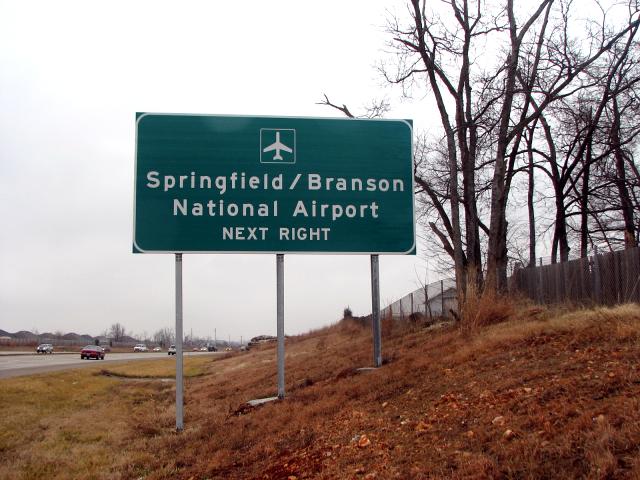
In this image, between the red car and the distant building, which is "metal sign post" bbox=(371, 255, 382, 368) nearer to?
the distant building

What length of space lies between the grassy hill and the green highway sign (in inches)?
98.4

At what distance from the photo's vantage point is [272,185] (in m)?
11.0

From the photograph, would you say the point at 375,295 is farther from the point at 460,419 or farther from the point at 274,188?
the point at 460,419

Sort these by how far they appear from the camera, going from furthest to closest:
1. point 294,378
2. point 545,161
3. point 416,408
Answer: point 545,161
point 294,378
point 416,408

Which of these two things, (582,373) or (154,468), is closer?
(582,373)

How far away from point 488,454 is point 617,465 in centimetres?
102

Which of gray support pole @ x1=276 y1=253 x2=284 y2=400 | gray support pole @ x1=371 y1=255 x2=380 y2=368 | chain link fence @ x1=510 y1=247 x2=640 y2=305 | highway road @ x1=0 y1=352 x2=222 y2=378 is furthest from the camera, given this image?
highway road @ x1=0 y1=352 x2=222 y2=378

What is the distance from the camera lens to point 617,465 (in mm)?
4012

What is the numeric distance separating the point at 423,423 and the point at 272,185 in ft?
19.1

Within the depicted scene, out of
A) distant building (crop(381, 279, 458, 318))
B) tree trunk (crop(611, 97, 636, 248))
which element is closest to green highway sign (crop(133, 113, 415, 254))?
distant building (crop(381, 279, 458, 318))

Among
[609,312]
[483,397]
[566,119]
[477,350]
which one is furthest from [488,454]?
[566,119]

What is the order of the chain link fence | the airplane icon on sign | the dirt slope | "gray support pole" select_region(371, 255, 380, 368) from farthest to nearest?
the chain link fence, "gray support pole" select_region(371, 255, 380, 368), the airplane icon on sign, the dirt slope

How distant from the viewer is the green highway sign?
1077cm

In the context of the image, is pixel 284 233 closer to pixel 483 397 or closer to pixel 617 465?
pixel 483 397
